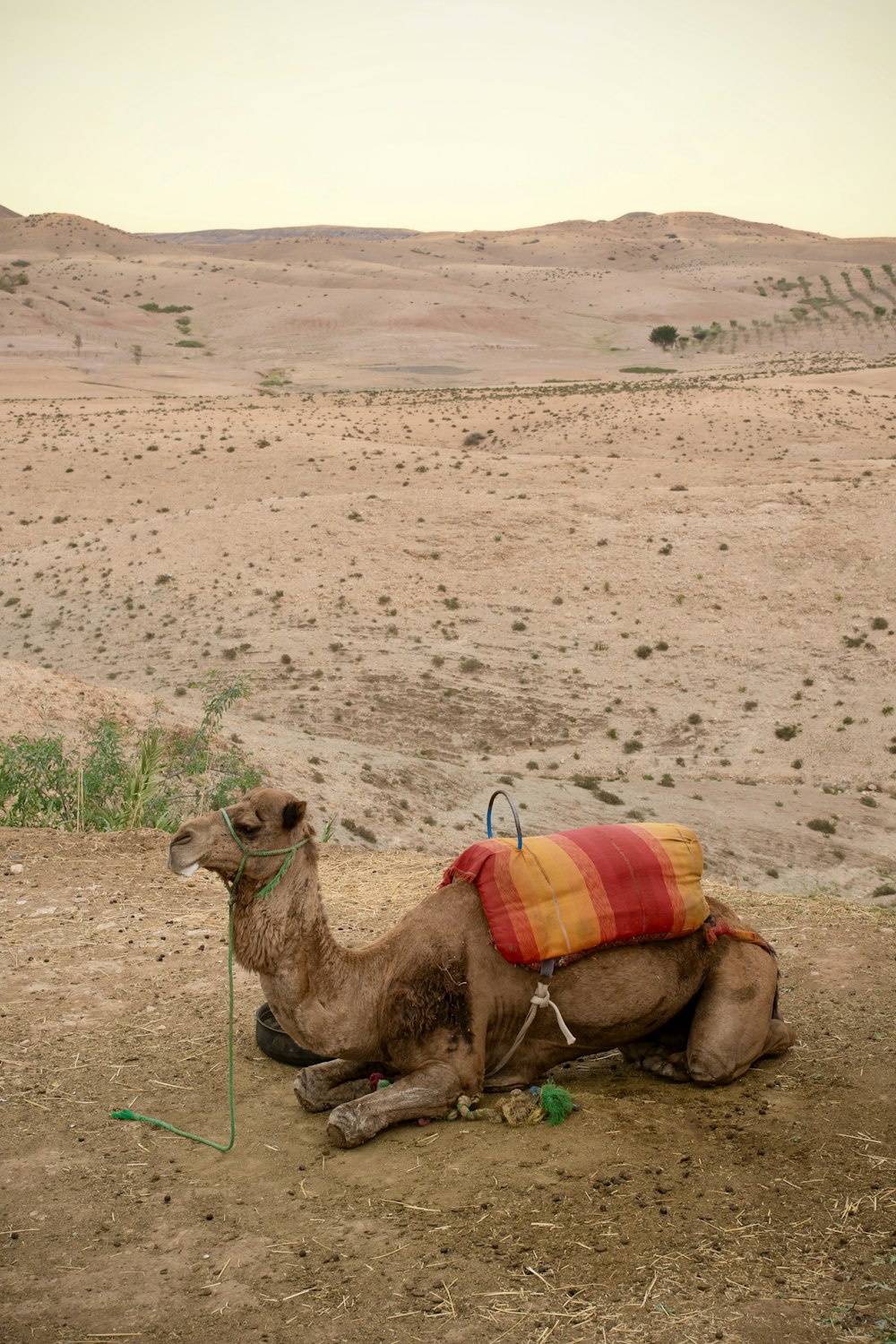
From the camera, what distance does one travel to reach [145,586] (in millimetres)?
28172

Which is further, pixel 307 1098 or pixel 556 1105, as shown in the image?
pixel 307 1098

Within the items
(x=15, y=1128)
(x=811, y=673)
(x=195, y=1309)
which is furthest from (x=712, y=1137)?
(x=811, y=673)

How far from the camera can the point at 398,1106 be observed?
5258mm

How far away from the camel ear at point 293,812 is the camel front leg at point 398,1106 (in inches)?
53.1

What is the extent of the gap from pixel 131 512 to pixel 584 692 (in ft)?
57.1

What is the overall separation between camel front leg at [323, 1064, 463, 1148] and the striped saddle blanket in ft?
2.17

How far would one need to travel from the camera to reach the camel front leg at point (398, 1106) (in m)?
5.18

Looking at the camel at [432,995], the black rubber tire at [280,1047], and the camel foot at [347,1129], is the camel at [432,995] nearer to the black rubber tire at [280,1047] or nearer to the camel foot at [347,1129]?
the camel foot at [347,1129]

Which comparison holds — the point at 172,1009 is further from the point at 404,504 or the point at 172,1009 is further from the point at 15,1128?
the point at 404,504

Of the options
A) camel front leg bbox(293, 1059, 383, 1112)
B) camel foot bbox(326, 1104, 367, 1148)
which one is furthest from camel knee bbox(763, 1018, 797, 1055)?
camel foot bbox(326, 1104, 367, 1148)

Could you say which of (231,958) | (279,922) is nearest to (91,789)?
(231,958)

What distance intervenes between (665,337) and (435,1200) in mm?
95404

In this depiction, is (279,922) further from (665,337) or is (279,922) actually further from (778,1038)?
(665,337)

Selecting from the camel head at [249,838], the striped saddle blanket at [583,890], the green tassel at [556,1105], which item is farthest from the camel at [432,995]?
the green tassel at [556,1105]
